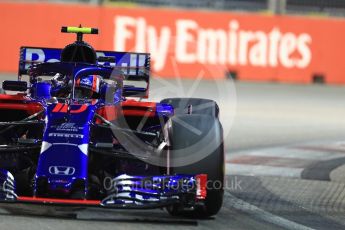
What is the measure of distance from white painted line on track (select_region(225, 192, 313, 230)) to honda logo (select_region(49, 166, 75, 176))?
5.29 feet

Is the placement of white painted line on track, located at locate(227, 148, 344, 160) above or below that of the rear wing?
below

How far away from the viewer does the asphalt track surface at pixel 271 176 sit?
6.66 metres

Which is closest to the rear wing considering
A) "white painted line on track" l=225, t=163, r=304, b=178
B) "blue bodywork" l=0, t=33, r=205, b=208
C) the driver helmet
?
"blue bodywork" l=0, t=33, r=205, b=208

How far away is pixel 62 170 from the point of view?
6.52m

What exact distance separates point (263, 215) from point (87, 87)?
1965 mm

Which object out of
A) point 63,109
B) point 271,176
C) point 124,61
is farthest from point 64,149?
point 271,176

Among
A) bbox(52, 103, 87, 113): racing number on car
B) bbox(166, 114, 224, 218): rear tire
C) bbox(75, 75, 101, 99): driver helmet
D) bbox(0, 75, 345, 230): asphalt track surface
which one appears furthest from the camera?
bbox(75, 75, 101, 99): driver helmet

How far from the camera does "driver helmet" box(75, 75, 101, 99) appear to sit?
7816 mm

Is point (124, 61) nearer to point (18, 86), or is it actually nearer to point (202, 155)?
point (18, 86)

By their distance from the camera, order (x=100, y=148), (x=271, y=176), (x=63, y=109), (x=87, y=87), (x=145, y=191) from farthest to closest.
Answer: (x=271, y=176)
(x=87, y=87)
(x=63, y=109)
(x=100, y=148)
(x=145, y=191)

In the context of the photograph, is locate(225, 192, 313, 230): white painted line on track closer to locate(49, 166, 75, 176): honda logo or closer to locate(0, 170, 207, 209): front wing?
locate(0, 170, 207, 209): front wing

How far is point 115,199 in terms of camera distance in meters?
6.39

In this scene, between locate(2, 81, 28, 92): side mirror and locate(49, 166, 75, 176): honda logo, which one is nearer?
locate(49, 166, 75, 176): honda logo

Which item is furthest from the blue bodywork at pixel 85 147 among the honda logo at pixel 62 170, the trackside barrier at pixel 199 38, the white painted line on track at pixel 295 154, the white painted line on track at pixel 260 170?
the trackside barrier at pixel 199 38
